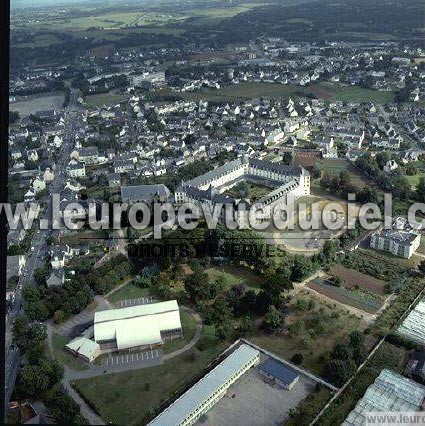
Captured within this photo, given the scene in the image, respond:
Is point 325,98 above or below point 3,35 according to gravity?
below

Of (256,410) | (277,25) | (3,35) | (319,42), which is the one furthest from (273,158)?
(277,25)

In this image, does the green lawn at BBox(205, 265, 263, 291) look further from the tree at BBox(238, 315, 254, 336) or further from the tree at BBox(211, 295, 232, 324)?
the tree at BBox(238, 315, 254, 336)

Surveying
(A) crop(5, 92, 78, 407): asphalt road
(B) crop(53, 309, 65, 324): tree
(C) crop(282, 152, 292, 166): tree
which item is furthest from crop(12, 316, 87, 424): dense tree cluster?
(C) crop(282, 152, 292, 166): tree

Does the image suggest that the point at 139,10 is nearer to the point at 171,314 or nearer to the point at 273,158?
the point at 273,158

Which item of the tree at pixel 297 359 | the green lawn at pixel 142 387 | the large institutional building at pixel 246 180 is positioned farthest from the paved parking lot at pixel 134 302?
the large institutional building at pixel 246 180

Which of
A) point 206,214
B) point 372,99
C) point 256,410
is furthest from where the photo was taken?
point 372,99

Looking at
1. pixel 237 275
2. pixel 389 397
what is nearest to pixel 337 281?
pixel 237 275

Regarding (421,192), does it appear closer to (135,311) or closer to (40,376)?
(135,311)
